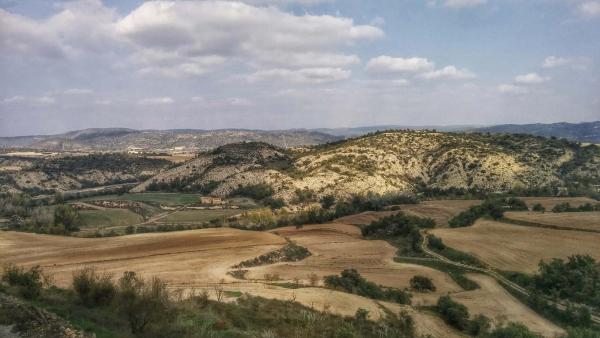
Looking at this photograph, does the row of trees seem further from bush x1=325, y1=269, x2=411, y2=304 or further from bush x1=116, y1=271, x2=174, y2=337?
bush x1=116, y1=271, x2=174, y2=337

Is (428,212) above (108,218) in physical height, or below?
above

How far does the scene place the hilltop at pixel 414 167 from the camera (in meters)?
101

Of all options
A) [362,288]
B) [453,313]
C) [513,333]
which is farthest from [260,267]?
[513,333]

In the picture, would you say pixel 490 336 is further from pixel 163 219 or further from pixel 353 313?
pixel 163 219

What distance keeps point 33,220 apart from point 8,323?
71.7 m

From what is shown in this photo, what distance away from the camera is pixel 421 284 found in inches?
1523

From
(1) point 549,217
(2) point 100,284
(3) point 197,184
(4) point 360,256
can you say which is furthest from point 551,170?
(2) point 100,284

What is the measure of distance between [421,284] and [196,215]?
64.5 meters

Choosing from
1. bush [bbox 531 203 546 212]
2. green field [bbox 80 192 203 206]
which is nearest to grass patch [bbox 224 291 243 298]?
bush [bbox 531 203 546 212]

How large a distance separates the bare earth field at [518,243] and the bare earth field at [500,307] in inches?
239

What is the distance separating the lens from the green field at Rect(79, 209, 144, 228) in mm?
83919

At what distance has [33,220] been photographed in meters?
76.4

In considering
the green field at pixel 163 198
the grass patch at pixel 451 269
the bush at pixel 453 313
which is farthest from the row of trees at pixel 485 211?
the green field at pixel 163 198

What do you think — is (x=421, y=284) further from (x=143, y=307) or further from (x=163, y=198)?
(x=163, y=198)
